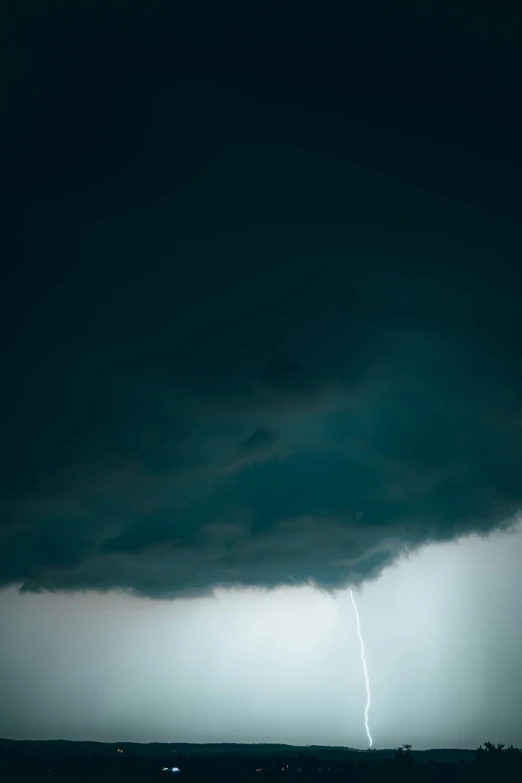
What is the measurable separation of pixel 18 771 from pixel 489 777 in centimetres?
11083

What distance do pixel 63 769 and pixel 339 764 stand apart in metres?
69.1

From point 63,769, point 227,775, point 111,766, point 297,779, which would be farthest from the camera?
point 111,766

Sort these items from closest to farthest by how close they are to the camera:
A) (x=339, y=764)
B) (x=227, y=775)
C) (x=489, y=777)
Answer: (x=489, y=777) → (x=227, y=775) → (x=339, y=764)

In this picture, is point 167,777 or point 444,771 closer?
point 444,771

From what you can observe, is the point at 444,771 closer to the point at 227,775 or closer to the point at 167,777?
the point at 227,775

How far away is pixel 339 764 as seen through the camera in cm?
16762

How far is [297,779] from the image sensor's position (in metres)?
137

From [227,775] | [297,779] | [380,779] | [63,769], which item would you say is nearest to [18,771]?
[63,769]

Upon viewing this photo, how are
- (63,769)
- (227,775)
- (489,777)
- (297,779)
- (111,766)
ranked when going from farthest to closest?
(111,766) < (63,769) < (227,775) < (297,779) < (489,777)

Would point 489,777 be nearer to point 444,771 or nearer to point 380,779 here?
point 380,779

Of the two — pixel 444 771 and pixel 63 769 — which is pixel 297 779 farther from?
pixel 63 769

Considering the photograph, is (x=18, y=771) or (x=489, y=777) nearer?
(x=489, y=777)

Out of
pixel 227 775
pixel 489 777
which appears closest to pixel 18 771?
pixel 227 775

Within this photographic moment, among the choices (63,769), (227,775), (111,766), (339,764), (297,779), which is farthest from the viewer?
(111,766)
